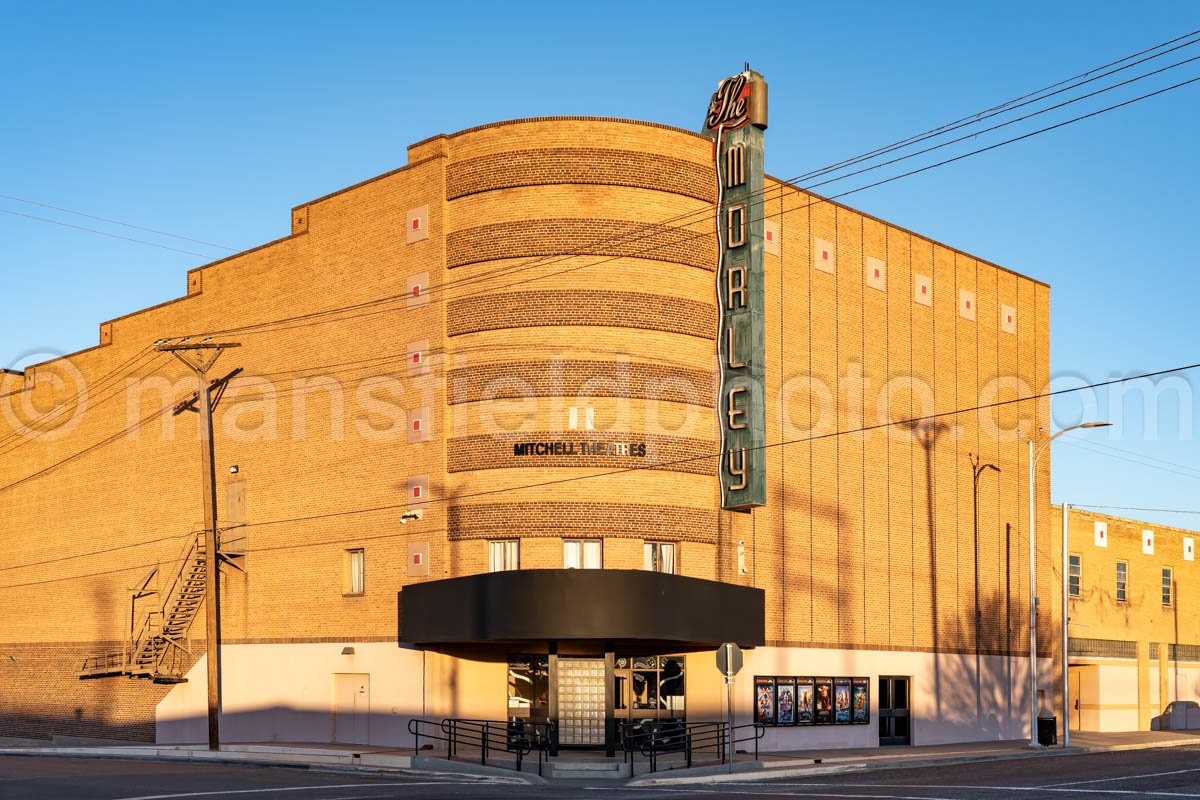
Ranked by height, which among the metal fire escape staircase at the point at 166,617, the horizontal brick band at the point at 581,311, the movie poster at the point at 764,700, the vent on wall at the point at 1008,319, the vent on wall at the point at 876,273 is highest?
the vent on wall at the point at 876,273

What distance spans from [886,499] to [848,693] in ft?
22.6

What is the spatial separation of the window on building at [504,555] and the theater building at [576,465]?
71mm

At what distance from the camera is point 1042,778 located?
30953mm

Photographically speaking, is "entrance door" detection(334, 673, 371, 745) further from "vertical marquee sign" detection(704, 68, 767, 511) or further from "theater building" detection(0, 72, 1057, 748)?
"vertical marquee sign" detection(704, 68, 767, 511)

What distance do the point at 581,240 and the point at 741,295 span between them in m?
5.11

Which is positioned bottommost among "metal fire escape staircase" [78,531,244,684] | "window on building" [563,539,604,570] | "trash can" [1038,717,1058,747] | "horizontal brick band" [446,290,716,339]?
"trash can" [1038,717,1058,747]

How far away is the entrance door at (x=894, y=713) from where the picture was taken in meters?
47.1

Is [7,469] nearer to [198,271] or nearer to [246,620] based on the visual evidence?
[198,271]

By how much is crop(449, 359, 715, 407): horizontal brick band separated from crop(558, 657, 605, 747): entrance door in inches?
297

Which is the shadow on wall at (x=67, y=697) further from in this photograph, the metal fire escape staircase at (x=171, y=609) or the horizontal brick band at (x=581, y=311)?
the horizontal brick band at (x=581, y=311)

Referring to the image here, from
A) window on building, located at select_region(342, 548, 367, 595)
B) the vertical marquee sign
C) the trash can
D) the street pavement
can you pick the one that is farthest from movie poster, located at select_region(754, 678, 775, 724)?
window on building, located at select_region(342, 548, 367, 595)

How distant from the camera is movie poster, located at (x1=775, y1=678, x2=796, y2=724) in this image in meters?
42.3

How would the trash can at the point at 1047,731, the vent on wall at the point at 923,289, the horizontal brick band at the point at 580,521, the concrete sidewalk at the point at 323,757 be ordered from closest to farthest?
the concrete sidewalk at the point at 323,757 < the horizontal brick band at the point at 580,521 < the trash can at the point at 1047,731 < the vent on wall at the point at 923,289

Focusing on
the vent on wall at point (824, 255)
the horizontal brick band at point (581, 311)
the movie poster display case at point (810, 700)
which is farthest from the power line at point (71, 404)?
the movie poster display case at point (810, 700)
